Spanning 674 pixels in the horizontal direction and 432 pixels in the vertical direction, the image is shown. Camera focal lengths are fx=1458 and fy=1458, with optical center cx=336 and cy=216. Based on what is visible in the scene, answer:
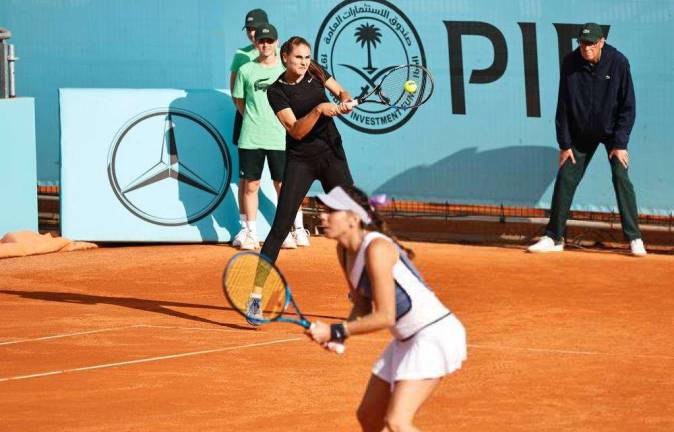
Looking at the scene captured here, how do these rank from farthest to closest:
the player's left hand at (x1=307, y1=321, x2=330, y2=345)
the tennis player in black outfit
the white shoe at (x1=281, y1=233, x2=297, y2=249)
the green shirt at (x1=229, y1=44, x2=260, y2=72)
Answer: the white shoe at (x1=281, y1=233, x2=297, y2=249)
the green shirt at (x1=229, y1=44, x2=260, y2=72)
the tennis player in black outfit
the player's left hand at (x1=307, y1=321, x2=330, y2=345)

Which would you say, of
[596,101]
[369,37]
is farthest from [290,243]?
[596,101]

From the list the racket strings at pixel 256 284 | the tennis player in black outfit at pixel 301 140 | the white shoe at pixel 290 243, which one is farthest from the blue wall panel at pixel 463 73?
the racket strings at pixel 256 284

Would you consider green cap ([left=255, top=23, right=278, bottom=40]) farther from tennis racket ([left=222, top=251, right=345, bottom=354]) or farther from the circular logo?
tennis racket ([left=222, top=251, right=345, bottom=354])

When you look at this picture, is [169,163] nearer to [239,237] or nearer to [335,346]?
[239,237]

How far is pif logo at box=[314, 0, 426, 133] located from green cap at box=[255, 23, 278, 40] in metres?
1.78

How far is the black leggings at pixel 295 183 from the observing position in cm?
1050

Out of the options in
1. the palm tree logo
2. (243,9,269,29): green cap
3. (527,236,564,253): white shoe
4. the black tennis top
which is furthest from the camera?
the palm tree logo

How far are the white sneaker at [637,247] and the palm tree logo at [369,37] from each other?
10.2 feet

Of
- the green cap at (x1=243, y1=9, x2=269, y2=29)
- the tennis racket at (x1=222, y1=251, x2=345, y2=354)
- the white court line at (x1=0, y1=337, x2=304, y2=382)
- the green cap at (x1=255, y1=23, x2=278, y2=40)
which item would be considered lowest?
the white court line at (x1=0, y1=337, x2=304, y2=382)

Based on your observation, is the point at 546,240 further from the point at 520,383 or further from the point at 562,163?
the point at 520,383

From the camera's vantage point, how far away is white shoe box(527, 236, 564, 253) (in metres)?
13.9

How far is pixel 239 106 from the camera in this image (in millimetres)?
13742

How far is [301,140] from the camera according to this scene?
10.6 metres

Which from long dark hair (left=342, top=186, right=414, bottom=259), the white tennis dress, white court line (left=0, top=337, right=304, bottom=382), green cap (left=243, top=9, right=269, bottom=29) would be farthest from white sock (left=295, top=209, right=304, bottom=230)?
the white tennis dress
